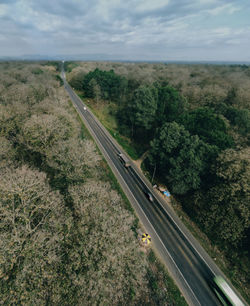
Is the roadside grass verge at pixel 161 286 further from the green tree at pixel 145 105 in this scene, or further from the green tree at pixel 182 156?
the green tree at pixel 145 105

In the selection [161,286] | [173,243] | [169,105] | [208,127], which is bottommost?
[161,286]

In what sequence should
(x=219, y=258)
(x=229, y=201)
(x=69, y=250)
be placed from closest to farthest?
(x=69, y=250)
(x=229, y=201)
(x=219, y=258)

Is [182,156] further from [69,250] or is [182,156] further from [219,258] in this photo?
[69,250]

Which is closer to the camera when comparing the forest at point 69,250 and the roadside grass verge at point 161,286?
the forest at point 69,250

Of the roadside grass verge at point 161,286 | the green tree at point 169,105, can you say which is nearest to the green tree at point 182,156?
the green tree at point 169,105

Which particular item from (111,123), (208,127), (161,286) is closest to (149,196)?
(161,286)

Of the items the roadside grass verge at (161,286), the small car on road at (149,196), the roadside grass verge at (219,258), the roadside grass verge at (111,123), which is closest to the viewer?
the roadside grass verge at (161,286)

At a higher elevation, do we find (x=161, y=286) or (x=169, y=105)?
(x=169, y=105)

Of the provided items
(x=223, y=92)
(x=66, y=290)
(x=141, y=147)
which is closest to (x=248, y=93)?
(x=223, y=92)

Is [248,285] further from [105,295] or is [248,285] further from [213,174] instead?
[105,295]

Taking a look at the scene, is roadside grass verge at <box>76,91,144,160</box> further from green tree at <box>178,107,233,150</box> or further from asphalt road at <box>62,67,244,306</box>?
green tree at <box>178,107,233,150</box>
